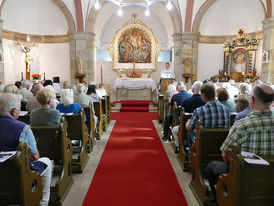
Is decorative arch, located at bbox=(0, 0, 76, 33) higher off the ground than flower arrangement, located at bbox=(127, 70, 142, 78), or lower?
higher

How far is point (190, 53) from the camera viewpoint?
12680 millimetres

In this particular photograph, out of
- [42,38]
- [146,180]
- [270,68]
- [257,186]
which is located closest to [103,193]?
[146,180]

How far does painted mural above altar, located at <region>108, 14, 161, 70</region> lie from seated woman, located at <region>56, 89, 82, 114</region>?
9.94 metres

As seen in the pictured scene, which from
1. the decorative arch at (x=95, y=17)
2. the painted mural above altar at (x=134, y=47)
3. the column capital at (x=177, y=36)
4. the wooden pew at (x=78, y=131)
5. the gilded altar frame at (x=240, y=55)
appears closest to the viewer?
the wooden pew at (x=78, y=131)

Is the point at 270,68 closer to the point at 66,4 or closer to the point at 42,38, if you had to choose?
the point at 66,4

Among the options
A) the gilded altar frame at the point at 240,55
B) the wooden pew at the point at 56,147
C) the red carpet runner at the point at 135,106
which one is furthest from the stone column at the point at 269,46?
the wooden pew at the point at 56,147

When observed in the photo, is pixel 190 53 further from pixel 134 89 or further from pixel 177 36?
pixel 134 89

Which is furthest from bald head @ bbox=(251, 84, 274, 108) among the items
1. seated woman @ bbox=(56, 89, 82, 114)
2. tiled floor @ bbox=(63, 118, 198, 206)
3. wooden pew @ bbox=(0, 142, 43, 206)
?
seated woman @ bbox=(56, 89, 82, 114)

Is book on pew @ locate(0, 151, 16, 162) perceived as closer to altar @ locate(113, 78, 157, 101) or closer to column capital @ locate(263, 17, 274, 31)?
altar @ locate(113, 78, 157, 101)

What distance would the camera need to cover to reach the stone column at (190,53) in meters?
12.5

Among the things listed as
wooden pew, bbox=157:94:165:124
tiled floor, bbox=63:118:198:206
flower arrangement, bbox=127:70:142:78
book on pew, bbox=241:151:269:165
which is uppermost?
flower arrangement, bbox=127:70:142:78

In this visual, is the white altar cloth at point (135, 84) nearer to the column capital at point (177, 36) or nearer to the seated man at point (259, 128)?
the column capital at point (177, 36)

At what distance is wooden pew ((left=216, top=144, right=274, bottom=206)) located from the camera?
1958 millimetres

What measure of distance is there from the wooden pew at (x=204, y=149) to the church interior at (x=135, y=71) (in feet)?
0.05
